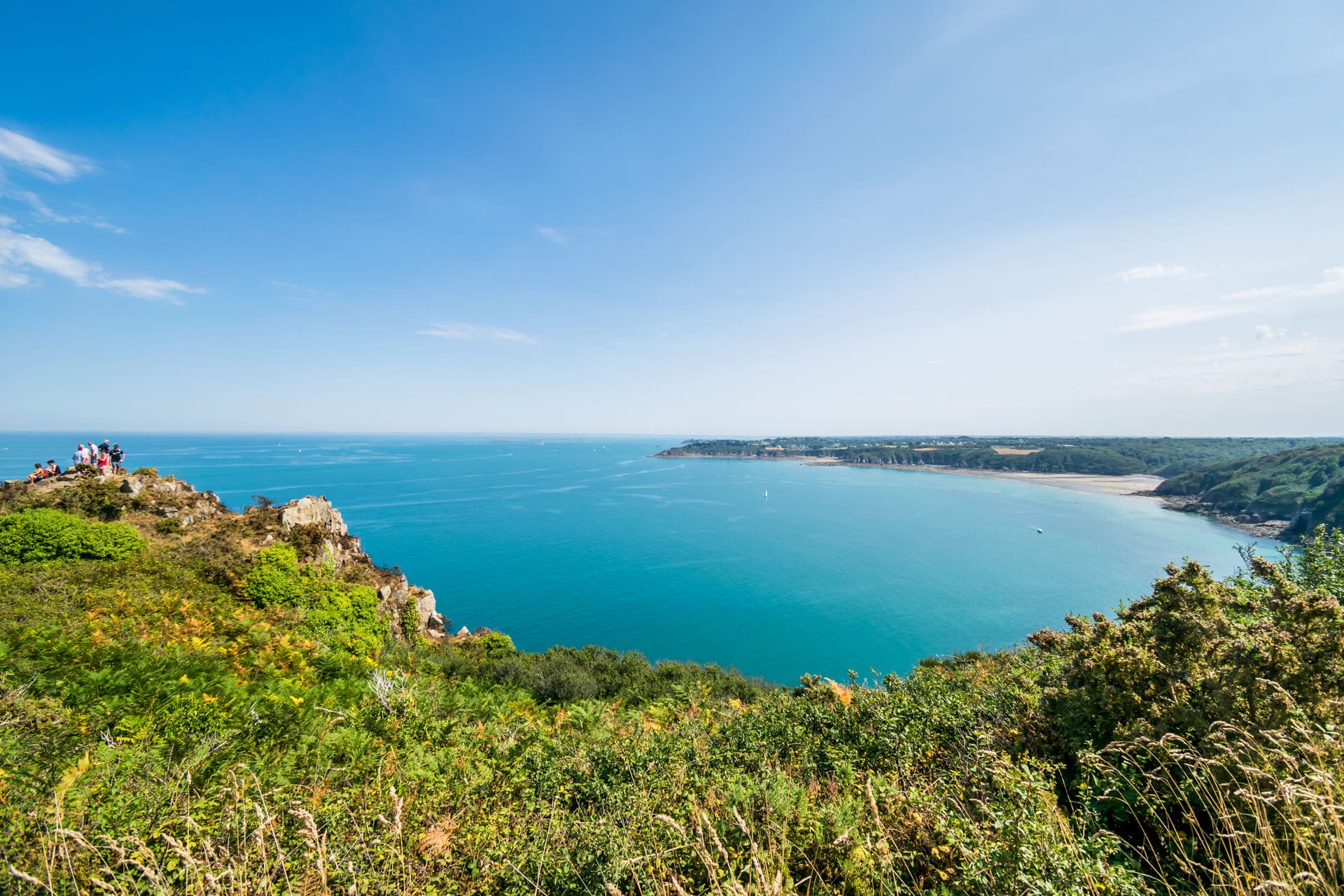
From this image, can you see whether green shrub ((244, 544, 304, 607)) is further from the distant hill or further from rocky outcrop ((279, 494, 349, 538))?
the distant hill

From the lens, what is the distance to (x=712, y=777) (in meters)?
5.99

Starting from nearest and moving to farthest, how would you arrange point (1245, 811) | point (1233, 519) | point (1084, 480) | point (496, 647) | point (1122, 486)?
1. point (1245, 811)
2. point (496, 647)
3. point (1233, 519)
4. point (1122, 486)
5. point (1084, 480)

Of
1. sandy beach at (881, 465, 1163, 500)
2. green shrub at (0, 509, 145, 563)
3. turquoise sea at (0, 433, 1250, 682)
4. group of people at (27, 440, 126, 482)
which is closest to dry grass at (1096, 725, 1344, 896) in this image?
green shrub at (0, 509, 145, 563)

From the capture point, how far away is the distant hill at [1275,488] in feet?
230

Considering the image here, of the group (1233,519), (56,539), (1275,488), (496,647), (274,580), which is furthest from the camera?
(1275,488)

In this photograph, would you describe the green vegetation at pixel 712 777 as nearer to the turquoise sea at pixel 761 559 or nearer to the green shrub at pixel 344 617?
the green shrub at pixel 344 617

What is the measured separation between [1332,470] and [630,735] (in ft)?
509

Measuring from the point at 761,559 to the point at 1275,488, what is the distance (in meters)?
111

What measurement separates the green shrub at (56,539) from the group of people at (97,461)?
9426 mm

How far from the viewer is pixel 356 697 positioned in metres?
9.00

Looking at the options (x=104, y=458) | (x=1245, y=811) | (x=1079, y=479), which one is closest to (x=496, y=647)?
(x=104, y=458)

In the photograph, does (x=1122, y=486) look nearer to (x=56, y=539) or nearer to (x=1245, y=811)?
(x=1245, y=811)

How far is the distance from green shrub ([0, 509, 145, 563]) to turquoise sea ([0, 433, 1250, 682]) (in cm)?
2565

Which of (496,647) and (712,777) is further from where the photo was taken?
(496,647)
